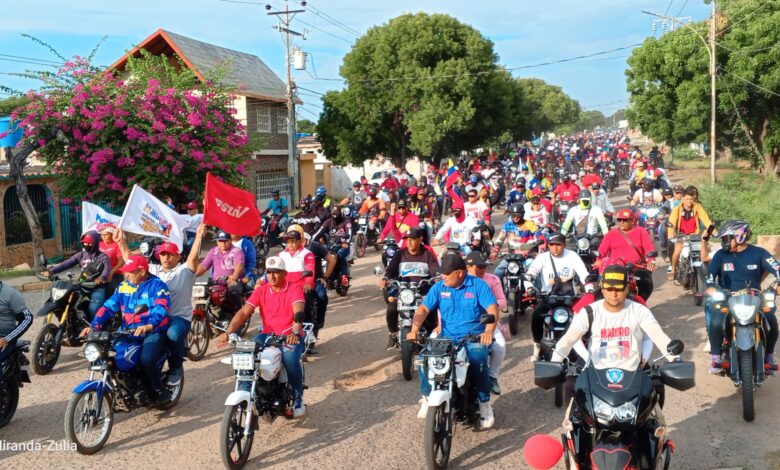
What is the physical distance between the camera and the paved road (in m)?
6.00

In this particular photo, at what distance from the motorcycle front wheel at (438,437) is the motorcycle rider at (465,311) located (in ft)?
2.09

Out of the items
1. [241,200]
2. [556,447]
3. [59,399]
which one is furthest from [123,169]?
[556,447]

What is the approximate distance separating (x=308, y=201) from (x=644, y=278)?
7981 mm

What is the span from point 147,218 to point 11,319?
10.3 feet

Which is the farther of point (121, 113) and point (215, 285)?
point (121, 113)

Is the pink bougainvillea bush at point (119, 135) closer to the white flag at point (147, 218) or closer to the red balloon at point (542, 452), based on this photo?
the white flag at point (147, 218)

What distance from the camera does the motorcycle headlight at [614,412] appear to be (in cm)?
425

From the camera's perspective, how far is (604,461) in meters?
4.12

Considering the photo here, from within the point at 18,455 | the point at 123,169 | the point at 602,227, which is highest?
the point at 123,169

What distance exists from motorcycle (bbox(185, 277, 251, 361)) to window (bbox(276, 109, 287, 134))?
2639 centimetres

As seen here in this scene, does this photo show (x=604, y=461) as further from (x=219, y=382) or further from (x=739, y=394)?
(x=219, y=382)

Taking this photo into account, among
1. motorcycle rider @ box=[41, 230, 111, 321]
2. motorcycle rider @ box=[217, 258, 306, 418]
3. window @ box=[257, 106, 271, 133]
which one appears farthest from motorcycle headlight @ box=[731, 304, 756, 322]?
window @ box=[257, 106, 271, 133]

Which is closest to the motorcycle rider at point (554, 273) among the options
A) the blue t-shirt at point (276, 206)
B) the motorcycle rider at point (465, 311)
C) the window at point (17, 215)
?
the motorcycle rider at point (465, 311)

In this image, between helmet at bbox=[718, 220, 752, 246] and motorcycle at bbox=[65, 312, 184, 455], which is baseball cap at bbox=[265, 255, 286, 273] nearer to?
motorcycle at bbox=[65, 312, 184, 455]
